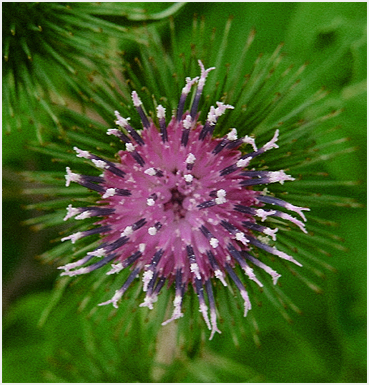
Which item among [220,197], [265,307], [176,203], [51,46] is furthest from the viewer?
[265,307]

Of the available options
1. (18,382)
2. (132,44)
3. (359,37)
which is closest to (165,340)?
(18,382)

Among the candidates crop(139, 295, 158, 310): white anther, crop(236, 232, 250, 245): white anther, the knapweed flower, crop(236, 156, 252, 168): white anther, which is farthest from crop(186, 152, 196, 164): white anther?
crop(139, 295, 158, 310): white anther

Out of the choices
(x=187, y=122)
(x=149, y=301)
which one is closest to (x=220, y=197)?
(x=187, y=122)

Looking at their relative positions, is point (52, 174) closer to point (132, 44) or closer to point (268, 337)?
point (132, 44)

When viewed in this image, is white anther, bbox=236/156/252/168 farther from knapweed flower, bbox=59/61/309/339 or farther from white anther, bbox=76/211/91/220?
white anther, bbox=76/211/91/220

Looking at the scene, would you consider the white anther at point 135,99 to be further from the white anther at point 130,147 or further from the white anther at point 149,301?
the white anther at point 149,301

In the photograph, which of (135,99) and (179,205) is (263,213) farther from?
(135,99)
